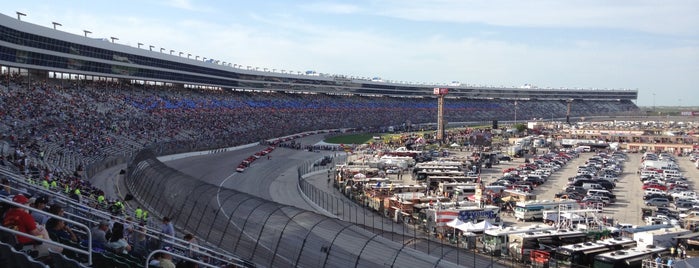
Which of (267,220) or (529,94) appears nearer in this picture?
(267,220)

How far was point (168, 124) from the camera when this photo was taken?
5488 cm

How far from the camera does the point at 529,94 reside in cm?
16250

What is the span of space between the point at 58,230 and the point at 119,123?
42.1m

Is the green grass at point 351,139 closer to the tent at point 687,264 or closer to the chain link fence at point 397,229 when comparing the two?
the chain link fence at point 397,229

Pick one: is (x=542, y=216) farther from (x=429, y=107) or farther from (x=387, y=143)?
(x=429, y=107)

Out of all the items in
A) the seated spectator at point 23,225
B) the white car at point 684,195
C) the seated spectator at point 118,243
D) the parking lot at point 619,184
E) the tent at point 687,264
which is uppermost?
the seated spectator at point 23,225

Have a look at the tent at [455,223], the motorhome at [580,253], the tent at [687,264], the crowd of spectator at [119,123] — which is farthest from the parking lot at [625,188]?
the crowd of spectator at [119,123]

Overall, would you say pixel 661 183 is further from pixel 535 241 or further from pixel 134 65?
pixel 134 65

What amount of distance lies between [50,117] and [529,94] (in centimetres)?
14330

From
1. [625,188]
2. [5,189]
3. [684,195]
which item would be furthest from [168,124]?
[5,189]

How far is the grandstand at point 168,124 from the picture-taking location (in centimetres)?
1181

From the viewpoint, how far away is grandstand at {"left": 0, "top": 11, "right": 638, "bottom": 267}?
38.8 feet

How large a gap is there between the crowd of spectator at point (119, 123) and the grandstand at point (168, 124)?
0.54 feet

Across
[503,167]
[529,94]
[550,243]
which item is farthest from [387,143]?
[529,94]
